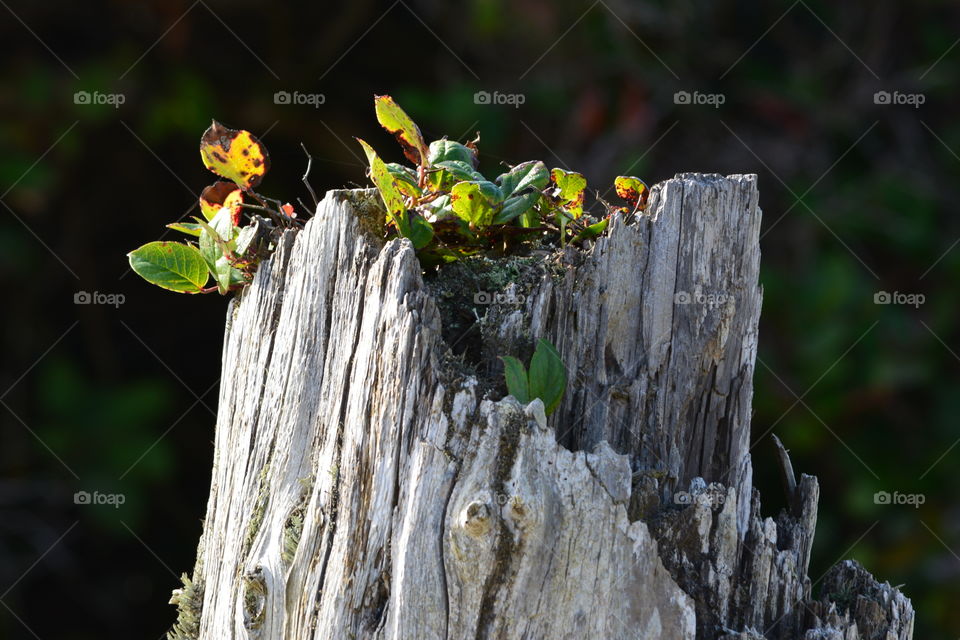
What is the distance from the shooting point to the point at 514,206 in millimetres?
1368

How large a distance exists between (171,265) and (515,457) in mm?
700

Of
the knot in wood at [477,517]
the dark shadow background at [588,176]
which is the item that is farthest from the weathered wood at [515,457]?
the dark shadow background at [588,176]

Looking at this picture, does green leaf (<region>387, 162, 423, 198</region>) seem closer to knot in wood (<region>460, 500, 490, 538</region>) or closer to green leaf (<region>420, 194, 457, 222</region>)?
green leaf (<region>420, 194, 457, 222</region>)

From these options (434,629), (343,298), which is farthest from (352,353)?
(434,629)

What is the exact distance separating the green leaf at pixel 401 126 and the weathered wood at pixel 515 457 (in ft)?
0.42

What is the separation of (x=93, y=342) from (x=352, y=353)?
308 centimetres

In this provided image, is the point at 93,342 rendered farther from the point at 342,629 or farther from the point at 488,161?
the point at 342,629

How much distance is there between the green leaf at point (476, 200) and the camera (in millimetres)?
1326

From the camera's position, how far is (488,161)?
3.76 metres

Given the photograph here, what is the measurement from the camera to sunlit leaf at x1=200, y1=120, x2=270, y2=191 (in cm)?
146

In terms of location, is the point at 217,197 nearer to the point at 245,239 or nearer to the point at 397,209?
the point at 245,239

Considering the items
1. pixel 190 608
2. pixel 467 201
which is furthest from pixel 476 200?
pixel 190 608

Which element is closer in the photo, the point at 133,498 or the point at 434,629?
the point at 434,629

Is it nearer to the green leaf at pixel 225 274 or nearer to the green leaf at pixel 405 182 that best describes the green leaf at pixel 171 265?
the green leaf at pixel 225 274
